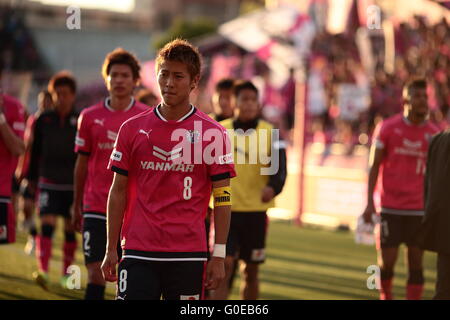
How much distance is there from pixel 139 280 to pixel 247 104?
11.7 ft

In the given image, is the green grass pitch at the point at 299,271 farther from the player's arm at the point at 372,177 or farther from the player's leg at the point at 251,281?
the player's arm at the point at 372,177

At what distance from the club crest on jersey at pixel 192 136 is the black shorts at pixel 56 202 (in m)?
5.38

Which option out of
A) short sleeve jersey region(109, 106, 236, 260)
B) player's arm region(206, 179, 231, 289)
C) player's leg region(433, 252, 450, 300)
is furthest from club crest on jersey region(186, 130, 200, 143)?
player's leg region(433, 252, 450, 300)

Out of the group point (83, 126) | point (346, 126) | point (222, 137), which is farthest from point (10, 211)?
point (346, 126)

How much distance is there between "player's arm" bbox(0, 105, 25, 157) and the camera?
875cm

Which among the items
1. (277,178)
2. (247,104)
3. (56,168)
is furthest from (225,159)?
(56,168)

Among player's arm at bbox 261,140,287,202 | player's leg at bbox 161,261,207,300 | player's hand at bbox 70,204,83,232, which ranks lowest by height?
player's leg at bbox 161,261,207,300

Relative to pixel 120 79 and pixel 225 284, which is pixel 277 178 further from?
pixel 120 79

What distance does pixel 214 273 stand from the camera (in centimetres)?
568

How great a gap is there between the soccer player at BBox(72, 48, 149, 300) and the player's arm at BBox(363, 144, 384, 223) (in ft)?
7.87

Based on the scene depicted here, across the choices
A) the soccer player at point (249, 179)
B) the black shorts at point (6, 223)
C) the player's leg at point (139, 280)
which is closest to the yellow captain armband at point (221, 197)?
the player's leg at point (139, 280)

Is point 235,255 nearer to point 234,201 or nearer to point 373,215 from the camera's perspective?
point 234,201

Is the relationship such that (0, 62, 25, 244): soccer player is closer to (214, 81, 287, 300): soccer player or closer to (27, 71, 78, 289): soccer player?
(27, 71, 78, 289): soccer player
